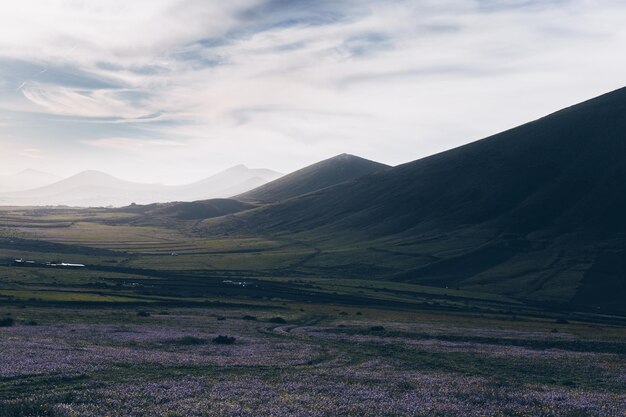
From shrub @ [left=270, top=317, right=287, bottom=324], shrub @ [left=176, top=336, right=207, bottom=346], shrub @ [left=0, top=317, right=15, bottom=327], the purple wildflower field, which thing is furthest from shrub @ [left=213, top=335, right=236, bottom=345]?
shrub @ [left=270, top=317, right=287, bottom=324]

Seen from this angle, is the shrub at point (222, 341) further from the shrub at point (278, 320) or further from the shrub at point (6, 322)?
the shrub at point (278, 320)

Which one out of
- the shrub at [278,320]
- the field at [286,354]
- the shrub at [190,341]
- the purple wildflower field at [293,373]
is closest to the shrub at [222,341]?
the field at [286,354]

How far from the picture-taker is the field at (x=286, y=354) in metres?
30.8

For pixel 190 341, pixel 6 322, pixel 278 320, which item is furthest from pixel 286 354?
pixel 6 322

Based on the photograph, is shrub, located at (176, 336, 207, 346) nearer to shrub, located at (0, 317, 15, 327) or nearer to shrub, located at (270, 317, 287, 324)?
shrub, located at (0, 317, 15, 327)

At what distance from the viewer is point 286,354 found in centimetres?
5003

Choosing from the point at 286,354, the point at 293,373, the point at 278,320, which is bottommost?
the point at 278,320

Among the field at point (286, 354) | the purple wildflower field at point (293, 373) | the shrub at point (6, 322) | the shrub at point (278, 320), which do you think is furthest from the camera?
the shrub at point (278, 320)

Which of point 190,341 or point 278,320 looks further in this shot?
point 278,320

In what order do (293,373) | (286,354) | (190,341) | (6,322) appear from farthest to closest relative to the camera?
1. (6,322)
2. (190,341)
3. (286,354)
4. (293,373)

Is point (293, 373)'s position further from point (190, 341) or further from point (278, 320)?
point (278, 320)

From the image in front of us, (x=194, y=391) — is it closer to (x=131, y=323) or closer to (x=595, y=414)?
(x=595, y=414)

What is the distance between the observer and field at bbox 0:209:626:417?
3083 centimetres

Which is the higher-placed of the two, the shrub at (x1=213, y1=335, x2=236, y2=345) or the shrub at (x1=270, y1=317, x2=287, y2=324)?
the shrub at (x1=213, y1=335, x2=236, y2=345)
